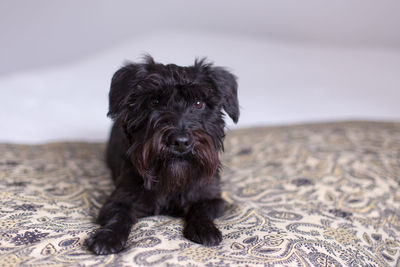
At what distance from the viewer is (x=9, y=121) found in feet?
17.8

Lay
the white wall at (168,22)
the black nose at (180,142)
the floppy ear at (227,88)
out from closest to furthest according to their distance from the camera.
→ the black nose at (180,142) → the floppy ear at (227,88) → the white wall at (168,22)

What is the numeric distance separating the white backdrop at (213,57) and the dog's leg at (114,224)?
3105 mm

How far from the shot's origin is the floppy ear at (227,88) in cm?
265

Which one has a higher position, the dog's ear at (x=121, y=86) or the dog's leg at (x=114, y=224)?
the dog's ear at (x=121, y=86)

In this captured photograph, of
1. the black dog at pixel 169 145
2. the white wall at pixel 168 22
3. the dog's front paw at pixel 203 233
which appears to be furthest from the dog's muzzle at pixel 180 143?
the white wall at pixel 168 22

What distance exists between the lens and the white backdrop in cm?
525

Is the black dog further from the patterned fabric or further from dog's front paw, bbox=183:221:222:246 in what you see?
the patterned fabric

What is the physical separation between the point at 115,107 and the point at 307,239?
140 cm

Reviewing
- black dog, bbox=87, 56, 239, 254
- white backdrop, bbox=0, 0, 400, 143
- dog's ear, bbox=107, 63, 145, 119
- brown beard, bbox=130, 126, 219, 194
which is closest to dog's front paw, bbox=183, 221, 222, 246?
black dog, bbox=87, 56, 239, 254

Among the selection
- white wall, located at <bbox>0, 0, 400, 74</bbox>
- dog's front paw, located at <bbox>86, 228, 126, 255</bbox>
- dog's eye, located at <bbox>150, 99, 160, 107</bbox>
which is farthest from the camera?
white wall, located at <bbox>0, 0, 400, 74</bbox>

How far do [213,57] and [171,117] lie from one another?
352cm

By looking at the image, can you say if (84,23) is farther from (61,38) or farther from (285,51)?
(285,51)

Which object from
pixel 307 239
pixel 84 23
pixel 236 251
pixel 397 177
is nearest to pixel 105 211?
pixel 236 251

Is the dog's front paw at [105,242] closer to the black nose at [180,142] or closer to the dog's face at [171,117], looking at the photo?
the dog's face at [171,117]
